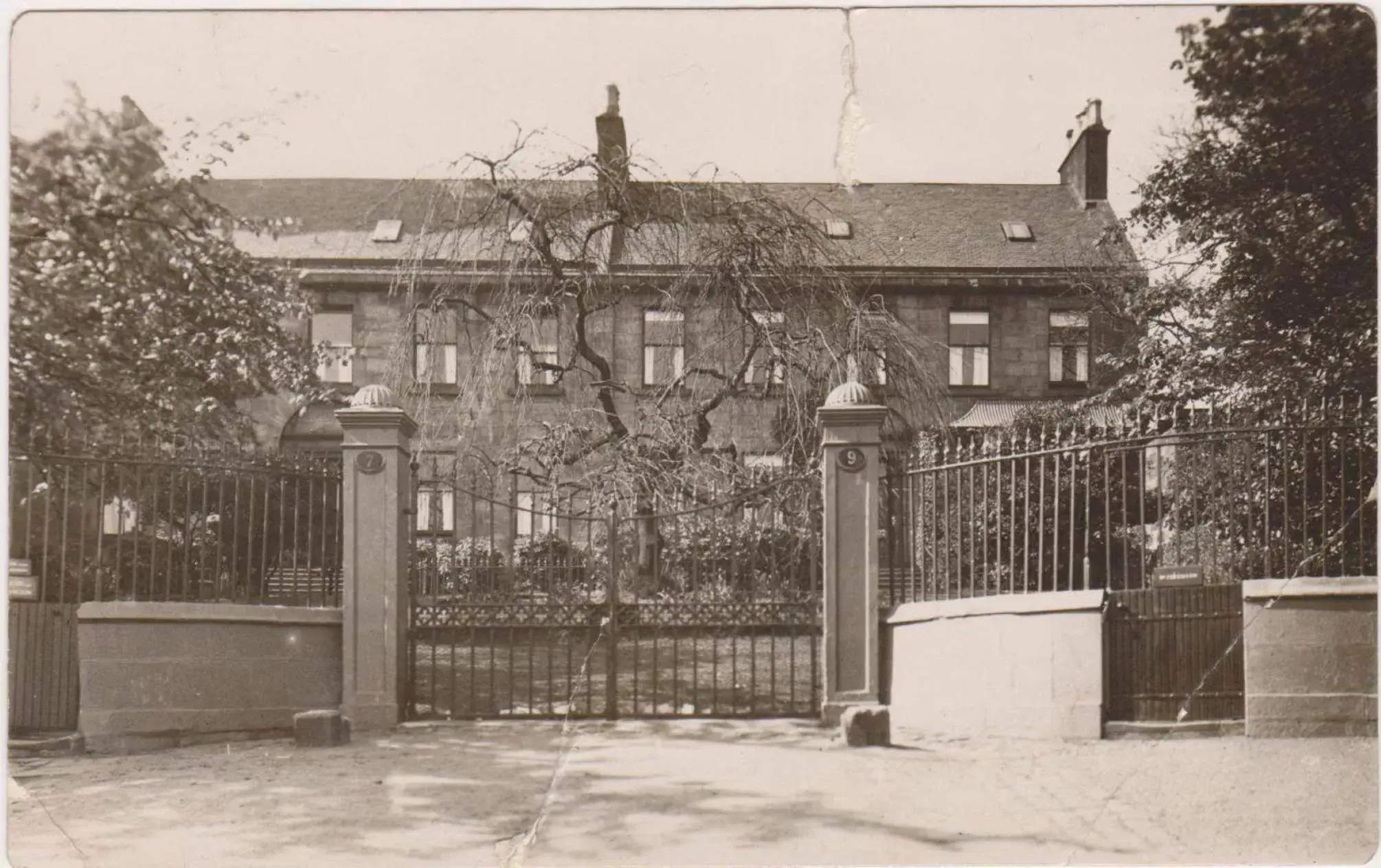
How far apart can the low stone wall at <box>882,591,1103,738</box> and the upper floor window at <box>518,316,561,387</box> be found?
217 inches

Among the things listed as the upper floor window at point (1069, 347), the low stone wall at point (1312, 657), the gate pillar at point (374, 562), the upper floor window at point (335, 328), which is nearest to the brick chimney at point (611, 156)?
the gate pillar at point (374, 562)

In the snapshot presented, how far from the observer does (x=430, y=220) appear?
11.8m

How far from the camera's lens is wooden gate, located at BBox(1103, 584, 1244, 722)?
729cm

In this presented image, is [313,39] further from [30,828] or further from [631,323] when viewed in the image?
[631,323]

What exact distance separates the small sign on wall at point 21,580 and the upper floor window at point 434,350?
491 cm

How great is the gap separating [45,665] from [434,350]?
5.45 meters

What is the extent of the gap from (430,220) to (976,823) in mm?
8423

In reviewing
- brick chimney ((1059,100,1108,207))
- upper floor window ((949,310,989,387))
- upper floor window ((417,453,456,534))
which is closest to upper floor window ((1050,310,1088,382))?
upper floor window ((949,310,989,387))

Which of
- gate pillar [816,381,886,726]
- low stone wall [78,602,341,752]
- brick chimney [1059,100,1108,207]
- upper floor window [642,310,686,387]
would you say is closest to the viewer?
low stone wall [78,602,341,752]

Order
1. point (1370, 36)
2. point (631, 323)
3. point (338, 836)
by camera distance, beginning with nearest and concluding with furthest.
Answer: point (338, 836) → point (1370, 36) → point (631, 323)

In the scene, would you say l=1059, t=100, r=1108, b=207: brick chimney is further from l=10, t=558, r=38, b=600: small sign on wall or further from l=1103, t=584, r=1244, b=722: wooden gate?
l=10, t=558, r=38, b=600: small sign on wall

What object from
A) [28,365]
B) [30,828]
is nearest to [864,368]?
[28,365]

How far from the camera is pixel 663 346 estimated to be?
13078mm

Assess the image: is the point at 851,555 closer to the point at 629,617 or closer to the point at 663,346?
the point at 629,617
